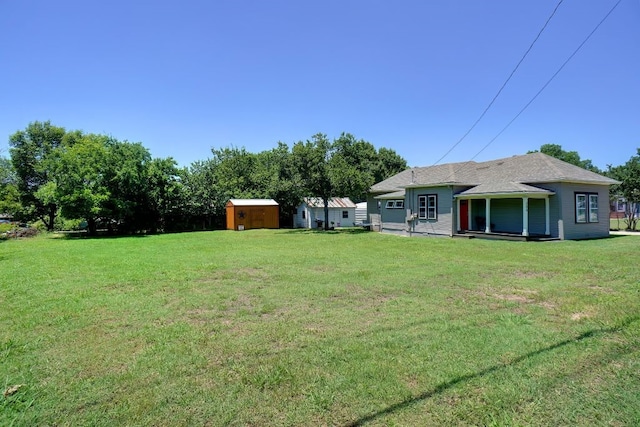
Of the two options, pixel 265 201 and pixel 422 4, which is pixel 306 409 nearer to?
pixel 422 4

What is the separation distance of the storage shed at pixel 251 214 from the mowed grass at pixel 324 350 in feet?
65.6

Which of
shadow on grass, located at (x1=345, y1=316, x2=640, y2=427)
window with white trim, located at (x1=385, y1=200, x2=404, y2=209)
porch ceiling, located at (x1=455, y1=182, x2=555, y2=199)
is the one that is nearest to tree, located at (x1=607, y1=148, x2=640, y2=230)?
porch ceiling, located at (x1=455, y1=182, x2=555, y2=199)

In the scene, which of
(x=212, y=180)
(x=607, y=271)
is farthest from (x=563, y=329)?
(x=212, y=180)

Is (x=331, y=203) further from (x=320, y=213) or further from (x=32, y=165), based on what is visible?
(x=32, y=165)

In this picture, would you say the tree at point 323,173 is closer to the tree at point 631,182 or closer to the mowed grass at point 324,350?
the mowed grass at point 324,350

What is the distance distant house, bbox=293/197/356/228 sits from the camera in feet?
95.6

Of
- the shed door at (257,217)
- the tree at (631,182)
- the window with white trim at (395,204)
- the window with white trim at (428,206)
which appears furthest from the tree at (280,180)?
the tree at (631,182)

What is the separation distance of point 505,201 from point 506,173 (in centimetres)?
171

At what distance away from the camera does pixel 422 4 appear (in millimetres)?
10773

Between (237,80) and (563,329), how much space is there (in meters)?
14.8

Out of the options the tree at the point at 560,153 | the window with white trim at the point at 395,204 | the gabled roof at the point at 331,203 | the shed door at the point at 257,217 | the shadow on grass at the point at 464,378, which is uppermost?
the tree at the point at 560,153

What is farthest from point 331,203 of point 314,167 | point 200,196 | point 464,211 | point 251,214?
point 464,211

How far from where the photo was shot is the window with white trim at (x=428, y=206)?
19391 millimetres

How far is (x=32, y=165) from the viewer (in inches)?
1201
